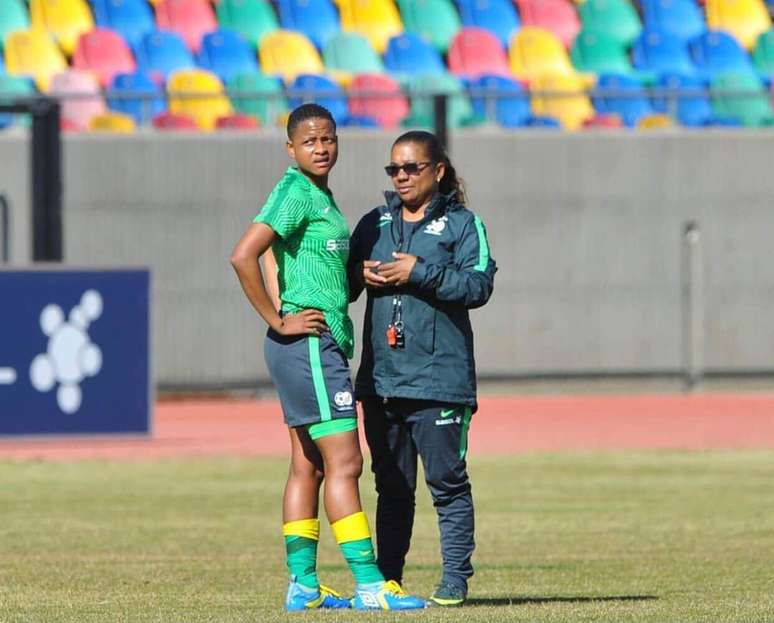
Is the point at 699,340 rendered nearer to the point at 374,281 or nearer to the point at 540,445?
the point at 540,445

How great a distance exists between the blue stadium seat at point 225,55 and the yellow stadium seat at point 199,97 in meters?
0.62

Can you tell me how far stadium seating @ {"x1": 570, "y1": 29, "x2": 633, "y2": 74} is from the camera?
29.3 m

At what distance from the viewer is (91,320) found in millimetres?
17188

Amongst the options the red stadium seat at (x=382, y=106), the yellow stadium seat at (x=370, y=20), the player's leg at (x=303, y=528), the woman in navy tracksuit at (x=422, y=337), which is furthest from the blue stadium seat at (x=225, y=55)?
the player's leg at (x=303, y=528)

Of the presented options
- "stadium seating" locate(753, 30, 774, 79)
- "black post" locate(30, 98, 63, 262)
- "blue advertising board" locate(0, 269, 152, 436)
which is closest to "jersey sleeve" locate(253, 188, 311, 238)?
"blue advertising board" locate(0, 269, 152, 436)

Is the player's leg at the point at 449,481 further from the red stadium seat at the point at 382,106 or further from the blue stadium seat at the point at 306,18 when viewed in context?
the blue stadium seat at the point at 306,18

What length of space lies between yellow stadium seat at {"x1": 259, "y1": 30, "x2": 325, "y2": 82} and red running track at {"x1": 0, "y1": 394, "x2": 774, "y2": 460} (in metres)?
5.92

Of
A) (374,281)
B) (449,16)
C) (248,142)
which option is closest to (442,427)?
(374,281)

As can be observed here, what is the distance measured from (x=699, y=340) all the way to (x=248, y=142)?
6518mm

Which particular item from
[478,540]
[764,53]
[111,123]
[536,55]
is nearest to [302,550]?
[478,540]

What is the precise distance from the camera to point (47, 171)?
61.6 ft

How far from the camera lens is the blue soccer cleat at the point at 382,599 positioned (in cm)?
729

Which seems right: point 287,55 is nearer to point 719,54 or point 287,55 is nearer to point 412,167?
point 719,54

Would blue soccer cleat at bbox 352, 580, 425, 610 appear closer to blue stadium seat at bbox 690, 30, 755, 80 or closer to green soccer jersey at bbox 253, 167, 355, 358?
green soccer jersey at bbox 253, 167, 355, 358
